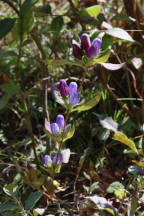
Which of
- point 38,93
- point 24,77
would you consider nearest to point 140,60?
point 38,93

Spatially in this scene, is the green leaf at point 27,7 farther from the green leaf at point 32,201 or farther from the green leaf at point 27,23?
the green leaf at point 32,201

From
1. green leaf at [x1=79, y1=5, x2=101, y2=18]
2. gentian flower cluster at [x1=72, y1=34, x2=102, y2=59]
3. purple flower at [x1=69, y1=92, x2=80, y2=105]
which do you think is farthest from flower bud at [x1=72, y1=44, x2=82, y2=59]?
green leaf at [x1=79, y1=5, x2=101, y2=18]

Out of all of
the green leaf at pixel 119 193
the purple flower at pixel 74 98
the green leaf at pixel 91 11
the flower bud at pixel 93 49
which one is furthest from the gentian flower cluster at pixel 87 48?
the green leaf at pixel 119 193

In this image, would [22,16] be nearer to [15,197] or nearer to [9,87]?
[9,87]

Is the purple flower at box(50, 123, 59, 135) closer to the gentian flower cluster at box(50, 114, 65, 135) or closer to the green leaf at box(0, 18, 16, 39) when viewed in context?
the gentian flower cluster at box(50, 114, 65, 135)

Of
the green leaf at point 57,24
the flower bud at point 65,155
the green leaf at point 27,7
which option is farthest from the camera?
the green leaf at point 57,24

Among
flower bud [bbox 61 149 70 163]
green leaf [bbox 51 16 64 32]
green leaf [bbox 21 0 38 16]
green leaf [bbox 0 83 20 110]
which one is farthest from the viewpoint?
green leaf [bbox 51 16 64 32]

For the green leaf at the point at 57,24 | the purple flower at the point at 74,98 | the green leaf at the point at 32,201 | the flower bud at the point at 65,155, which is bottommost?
the green leaf at the point at 32,201

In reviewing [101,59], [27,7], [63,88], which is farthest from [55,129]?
[27,7]
